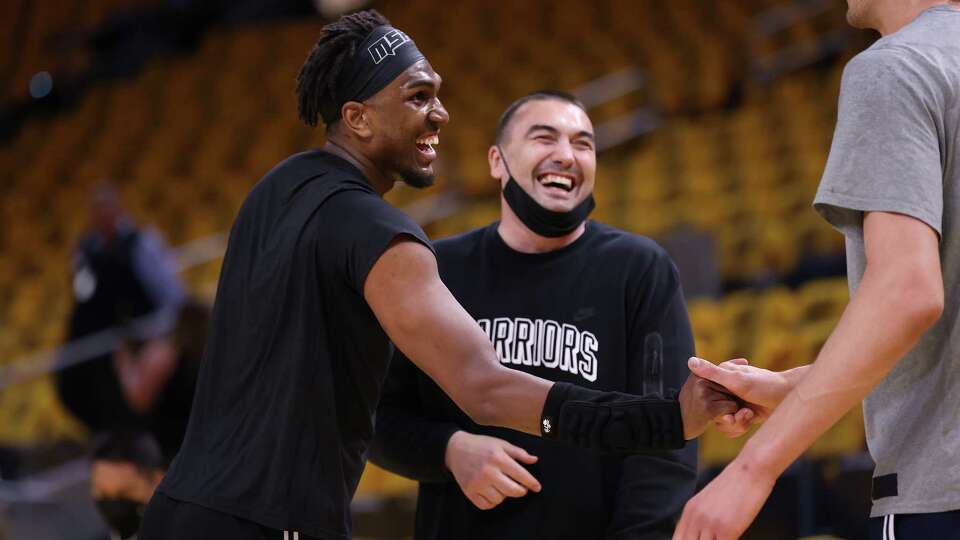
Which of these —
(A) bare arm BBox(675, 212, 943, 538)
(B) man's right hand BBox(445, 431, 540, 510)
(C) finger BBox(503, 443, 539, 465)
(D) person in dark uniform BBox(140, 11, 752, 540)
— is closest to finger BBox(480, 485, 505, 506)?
(B) man's right hand BBox(445, 431, 540, 510)

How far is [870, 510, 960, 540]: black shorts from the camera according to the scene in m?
2.25

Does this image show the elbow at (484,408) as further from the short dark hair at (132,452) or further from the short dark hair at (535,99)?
the short dark hair at (132,452)

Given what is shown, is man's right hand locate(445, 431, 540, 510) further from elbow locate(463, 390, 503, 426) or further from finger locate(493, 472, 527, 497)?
elbow locate(463, 390, 503, 426)

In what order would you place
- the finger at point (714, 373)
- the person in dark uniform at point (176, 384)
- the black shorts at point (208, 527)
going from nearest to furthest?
the black shorts at point (208, 527), the finger at point (714, 373), the person in dark uniform at point (176, 384)

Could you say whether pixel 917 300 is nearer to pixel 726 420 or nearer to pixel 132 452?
pixel 726 420

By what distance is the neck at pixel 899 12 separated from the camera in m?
2.52

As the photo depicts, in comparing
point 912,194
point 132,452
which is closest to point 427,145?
point 912,194

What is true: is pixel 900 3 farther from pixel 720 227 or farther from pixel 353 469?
pixel 720 227

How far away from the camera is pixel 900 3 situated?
8.34ft

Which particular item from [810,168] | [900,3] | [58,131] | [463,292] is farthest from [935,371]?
[58,131]

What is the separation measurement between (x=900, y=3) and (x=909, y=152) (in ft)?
1.42

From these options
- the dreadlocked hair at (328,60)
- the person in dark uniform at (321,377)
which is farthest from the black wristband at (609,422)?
the dreadlocked hair at (328,60)


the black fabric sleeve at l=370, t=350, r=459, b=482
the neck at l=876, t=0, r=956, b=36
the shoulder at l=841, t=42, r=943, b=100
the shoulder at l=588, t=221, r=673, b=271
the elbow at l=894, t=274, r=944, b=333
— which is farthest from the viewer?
the shoulder at l=588, t=221, r=673, b=271

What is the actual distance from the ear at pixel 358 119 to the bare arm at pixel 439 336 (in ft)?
1.33
